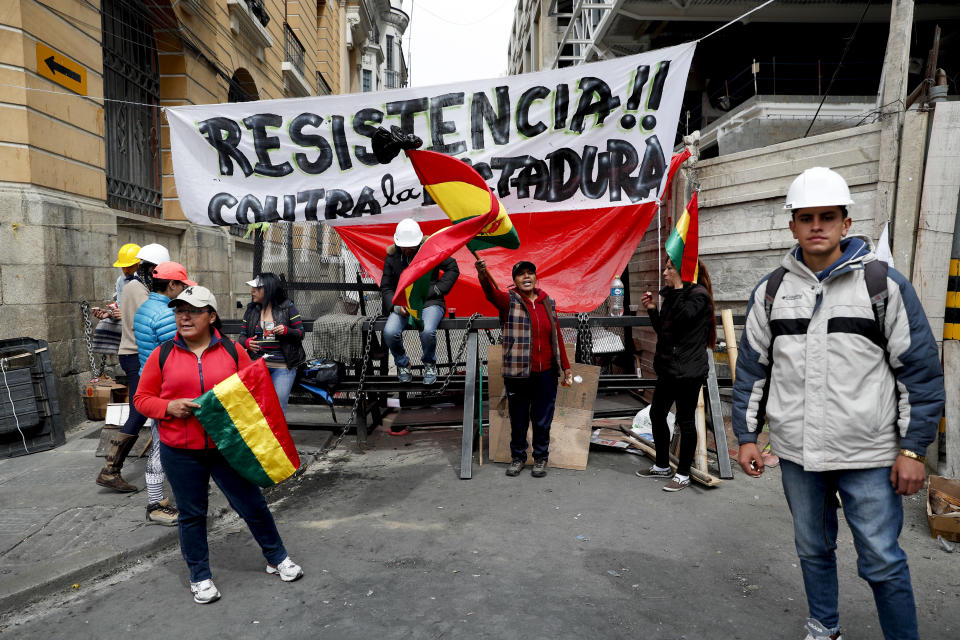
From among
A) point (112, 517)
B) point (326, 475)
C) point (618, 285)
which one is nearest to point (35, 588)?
point (112, 517)

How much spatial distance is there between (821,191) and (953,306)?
3756 mm

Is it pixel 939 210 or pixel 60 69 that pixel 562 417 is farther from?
pixel 60 69

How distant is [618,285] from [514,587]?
4.73 m

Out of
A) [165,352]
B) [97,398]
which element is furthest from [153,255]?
[97,398]

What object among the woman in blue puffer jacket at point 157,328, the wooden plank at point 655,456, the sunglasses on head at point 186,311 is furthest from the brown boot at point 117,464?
the wooden plank at point 655,456

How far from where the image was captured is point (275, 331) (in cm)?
521

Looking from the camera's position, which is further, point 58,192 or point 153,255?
point 58,192

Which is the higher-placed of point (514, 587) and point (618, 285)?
point (618, 285)

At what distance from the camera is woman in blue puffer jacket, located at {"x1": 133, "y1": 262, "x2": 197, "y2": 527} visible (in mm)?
3988

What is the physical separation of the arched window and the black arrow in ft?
3.32

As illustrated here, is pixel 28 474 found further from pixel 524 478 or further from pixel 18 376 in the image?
pixel 524 478

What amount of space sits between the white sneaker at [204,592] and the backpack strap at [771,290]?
3224 millimetres

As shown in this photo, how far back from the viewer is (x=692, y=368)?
4.93 meters

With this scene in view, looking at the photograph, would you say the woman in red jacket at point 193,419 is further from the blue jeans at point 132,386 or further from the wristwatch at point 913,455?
the wristwatch at point 913,455
